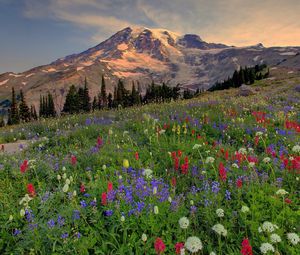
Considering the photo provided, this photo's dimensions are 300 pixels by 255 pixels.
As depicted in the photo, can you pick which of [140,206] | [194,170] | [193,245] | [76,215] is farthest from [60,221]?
[194,170]

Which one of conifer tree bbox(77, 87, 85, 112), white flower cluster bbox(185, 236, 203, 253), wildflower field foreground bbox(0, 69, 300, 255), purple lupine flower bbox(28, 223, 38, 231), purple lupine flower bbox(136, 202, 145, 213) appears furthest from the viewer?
conifer tree bbox(77, 87, 85, 112)

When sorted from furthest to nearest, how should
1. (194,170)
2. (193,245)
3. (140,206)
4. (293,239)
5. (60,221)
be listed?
(194,170)
(140,206)
(60,221)
(293,239)
(193,245)

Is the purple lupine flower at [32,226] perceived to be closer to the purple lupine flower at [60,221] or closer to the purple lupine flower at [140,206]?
the purple lupine flower at [60,221]

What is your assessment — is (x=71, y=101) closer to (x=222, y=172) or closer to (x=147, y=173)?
(x=147, y=173)

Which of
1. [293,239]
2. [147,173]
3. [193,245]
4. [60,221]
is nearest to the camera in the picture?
[193,245]

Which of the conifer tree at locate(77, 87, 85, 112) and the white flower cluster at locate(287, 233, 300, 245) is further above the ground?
the white flower cluster at locate(287, 233, 300, 245)

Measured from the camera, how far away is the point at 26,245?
414cm

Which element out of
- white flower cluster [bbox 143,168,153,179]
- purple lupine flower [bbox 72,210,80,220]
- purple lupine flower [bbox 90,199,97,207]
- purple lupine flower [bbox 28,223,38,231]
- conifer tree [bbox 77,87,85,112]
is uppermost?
white flower cluster [bbox 143,168,153,179]

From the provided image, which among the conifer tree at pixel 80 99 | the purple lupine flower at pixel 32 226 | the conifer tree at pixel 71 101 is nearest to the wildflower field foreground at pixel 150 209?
the purple lupine flower at pixel 32 226

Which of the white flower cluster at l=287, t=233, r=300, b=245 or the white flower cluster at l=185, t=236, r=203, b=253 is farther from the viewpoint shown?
the white flower cluster at l=287, t=233, r=300, b=245

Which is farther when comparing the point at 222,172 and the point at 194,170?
the point at 194,170

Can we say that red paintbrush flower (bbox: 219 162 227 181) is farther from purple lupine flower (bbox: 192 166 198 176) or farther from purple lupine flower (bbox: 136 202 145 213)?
purple lupine flower (bbox: 136 202 145 213)

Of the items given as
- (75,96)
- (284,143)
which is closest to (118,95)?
(75,96)

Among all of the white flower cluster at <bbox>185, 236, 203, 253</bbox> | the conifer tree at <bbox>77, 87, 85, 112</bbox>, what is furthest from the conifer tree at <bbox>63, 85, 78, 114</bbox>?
the white flower cluster at <bbox>185, 236, 203, 253</bbox>
